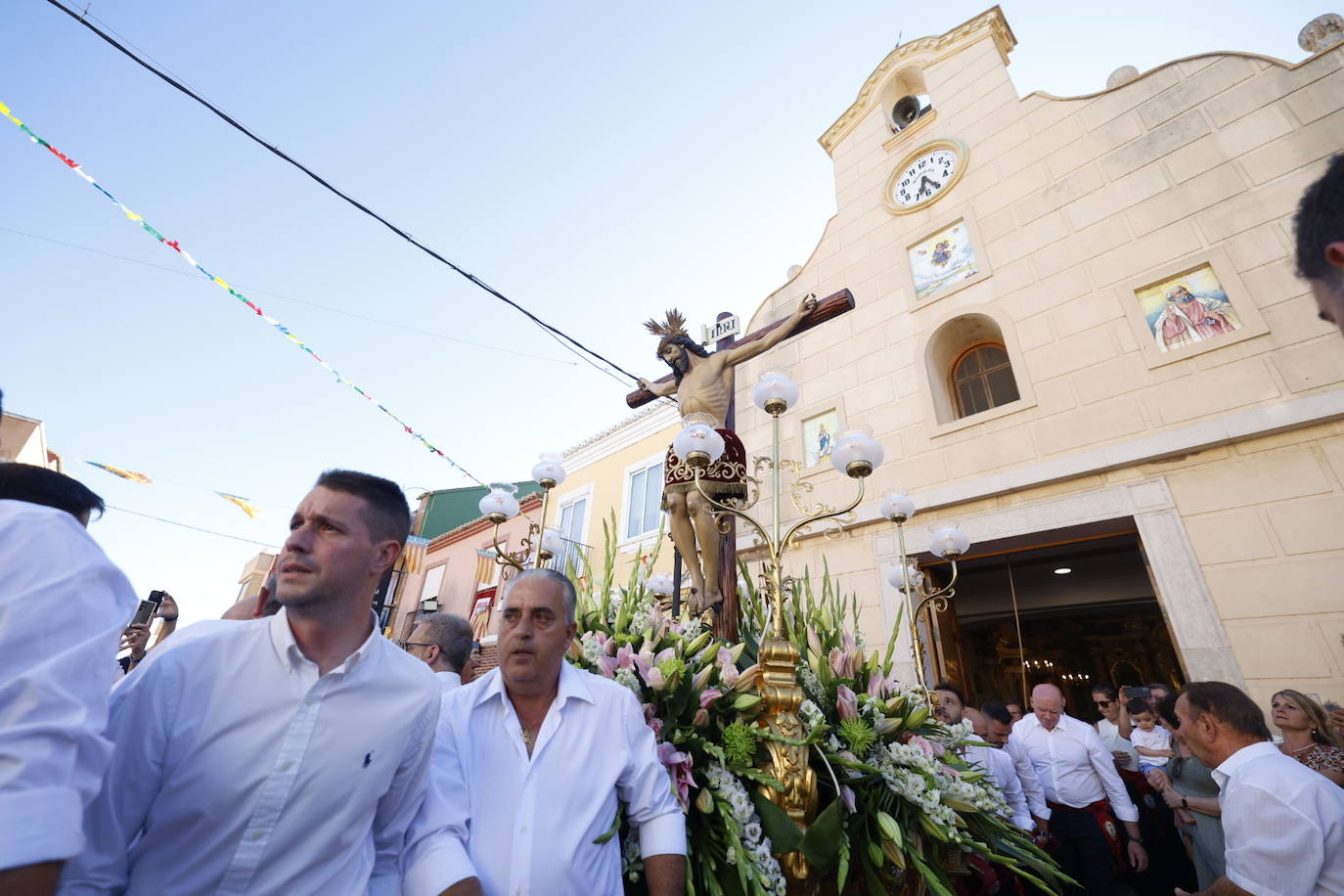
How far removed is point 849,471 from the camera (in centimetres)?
314

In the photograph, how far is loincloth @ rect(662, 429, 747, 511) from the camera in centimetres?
378

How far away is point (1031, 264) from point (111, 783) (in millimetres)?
9299

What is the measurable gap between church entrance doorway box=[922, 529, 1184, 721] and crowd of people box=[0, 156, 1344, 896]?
5.56m

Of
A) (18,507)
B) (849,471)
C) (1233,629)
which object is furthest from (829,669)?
(1233,629)

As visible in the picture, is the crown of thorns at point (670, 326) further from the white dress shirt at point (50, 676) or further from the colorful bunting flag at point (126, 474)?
the colorful bunting flag at point (126, 474)

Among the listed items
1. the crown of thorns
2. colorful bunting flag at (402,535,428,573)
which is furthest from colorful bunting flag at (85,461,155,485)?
the crown of thorns

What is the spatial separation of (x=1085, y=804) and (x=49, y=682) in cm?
588

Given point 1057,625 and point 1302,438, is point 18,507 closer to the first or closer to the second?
point 1302,438

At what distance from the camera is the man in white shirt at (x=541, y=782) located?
171 centimetres

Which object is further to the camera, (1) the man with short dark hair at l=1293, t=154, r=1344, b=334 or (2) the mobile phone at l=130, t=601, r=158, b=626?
(2) the mobile phone at l=130, t=601, r=158, b=626

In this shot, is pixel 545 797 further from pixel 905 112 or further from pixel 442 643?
pixel 905 112

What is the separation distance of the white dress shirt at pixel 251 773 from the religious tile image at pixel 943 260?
8862 mm

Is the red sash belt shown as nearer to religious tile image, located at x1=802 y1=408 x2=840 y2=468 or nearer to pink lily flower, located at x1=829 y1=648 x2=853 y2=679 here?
pink lily flower, located at x1=829 y1=648 x2=853 y2=679


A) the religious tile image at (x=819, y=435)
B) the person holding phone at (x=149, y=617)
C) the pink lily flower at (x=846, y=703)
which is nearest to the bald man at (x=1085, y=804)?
the pink lily flower at (x=846, y=703)
